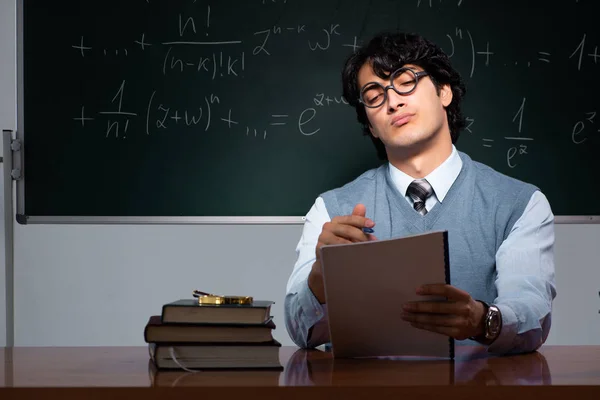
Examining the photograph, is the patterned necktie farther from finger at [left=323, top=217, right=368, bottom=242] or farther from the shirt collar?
finger at [left=323, top=217, right=368, bottom=242]

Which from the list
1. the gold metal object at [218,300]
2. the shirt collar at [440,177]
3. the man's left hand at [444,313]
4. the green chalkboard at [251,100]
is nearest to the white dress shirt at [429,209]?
the shirt collar at [440,177]

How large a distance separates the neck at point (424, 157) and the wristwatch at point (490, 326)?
2.17ft

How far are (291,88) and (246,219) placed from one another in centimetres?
53

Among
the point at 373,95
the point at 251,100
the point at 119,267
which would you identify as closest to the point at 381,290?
the point at 373,95

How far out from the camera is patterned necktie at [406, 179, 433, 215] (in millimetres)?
1967

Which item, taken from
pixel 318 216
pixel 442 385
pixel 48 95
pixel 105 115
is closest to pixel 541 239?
pixel 318 216

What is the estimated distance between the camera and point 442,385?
0.97m

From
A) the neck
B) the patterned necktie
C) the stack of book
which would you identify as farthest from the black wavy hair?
the stack of book

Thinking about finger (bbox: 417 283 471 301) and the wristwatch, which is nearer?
finger (bbox: 417 283 471 301)

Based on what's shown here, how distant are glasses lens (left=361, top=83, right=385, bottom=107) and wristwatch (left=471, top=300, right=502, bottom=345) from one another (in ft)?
2.49

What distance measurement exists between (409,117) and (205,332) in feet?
3.31

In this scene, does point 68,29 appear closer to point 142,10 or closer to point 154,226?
point 142,10

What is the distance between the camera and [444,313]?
1.27 m

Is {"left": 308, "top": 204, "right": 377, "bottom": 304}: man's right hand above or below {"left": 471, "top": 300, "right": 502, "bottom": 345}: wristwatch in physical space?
above
